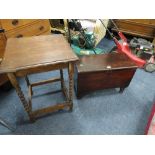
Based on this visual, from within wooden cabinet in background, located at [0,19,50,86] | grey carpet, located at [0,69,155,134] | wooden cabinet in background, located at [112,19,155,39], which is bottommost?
grey carpet, located at [0,69,155,134]

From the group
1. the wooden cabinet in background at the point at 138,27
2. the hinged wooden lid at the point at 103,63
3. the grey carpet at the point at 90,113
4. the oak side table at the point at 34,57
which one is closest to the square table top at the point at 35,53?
the oak side table at the point at 34,57

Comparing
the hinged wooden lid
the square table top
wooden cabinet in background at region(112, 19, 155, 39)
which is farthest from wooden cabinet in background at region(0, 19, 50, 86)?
wooden cabinet in background at region(112, 19, 155, 39)

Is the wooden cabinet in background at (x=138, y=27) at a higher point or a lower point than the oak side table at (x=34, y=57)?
lower

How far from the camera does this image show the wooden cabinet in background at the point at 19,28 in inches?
53.2

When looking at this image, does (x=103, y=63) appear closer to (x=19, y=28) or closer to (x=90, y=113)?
(x=90, y=113)

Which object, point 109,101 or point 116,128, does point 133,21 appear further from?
point 116,128

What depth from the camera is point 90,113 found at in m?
1.41

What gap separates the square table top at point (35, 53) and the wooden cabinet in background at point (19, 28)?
0.39 m

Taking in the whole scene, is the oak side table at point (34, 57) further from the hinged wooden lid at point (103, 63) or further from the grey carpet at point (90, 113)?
the grey carpet at point (90, 113)

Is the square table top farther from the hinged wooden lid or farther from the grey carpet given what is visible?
the grey carpet

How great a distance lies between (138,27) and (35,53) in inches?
79.5

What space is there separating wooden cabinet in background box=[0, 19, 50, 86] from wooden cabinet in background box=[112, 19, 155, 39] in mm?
1356

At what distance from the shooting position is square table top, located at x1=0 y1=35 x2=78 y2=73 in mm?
838

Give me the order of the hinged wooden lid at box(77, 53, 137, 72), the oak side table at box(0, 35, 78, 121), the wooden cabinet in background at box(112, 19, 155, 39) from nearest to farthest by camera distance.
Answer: the oak side table at box(0, 35, 78, 121), the hinged wooden lid at box(77, 53, 137, 72), the wooden cabinet in background at box(112, 19, 155, 39)
